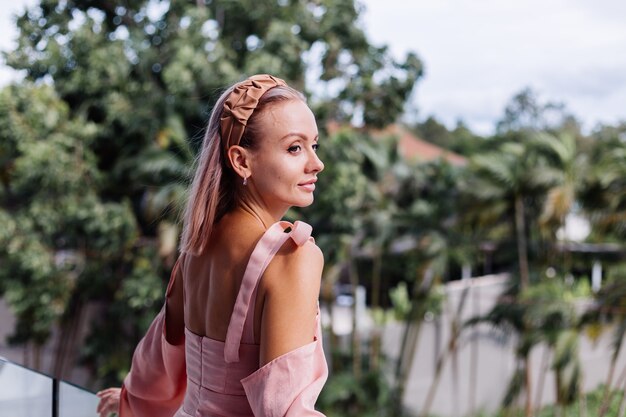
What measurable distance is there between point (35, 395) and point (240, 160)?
111 cm

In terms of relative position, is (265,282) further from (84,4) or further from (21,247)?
(84,4)

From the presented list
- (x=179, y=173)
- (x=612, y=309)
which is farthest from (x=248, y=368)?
(x=612, y=309)

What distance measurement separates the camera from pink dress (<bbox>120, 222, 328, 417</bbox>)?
3.35 feet

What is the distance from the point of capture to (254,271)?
1062 millimetres

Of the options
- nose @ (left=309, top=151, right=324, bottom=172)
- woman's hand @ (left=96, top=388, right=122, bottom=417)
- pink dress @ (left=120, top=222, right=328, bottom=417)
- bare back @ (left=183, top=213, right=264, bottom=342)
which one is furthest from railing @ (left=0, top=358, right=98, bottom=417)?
Answer: nose @ (left=309, top=151, right=324, bottom=172)

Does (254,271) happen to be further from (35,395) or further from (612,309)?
(612,309)

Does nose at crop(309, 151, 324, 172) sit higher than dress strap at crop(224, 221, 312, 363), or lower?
higher

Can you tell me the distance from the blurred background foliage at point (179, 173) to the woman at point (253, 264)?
666cm

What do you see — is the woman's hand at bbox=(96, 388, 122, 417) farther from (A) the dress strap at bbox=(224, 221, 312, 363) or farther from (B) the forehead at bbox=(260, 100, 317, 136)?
(B) the forehead at bbox=(260, 100, 317, 136)

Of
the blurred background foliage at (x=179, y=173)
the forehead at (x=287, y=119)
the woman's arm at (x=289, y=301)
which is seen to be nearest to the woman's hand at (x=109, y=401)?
the woman's arm at (x=289, y=301)

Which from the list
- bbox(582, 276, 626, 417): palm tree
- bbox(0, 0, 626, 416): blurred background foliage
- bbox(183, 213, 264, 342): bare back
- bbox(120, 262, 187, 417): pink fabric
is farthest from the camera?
bbox(0, 0, 626, 416): blurred background foliage

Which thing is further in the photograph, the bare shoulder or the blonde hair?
the blonde hair

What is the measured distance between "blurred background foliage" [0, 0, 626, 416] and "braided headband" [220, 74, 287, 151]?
668 centimetres

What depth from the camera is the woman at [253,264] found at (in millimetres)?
1032
